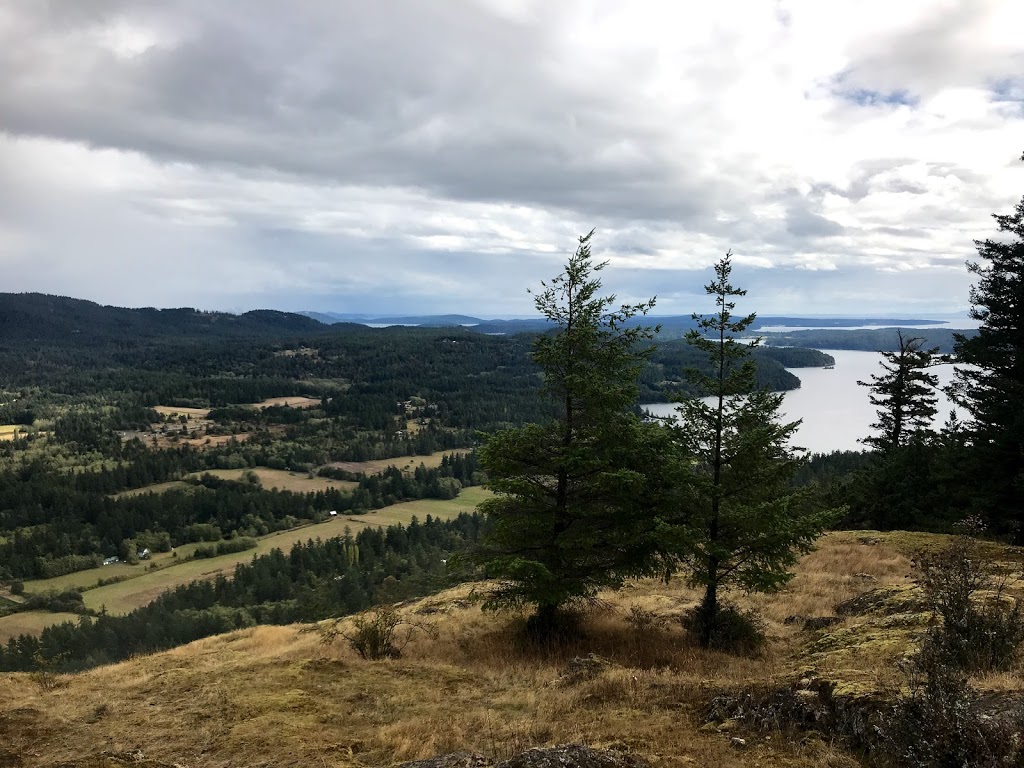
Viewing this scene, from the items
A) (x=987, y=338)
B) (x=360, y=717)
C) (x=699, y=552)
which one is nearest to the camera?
(x=360, y=717)

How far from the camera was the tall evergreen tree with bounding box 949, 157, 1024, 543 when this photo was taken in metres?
21.0

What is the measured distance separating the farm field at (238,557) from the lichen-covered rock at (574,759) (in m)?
65.1

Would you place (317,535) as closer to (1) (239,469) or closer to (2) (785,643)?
(1) (239,469)

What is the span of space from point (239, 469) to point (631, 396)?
15854 cm

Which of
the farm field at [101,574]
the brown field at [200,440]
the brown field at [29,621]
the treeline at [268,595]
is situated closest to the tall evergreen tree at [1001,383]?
the treeline at [268,595]

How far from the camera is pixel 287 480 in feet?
469

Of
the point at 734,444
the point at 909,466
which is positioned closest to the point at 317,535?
the point at 909,466

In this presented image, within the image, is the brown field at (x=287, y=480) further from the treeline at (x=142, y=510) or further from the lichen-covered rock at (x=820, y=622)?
the lichen-covered rock at (x=820, y=622)

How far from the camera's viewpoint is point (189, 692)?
10797 mm

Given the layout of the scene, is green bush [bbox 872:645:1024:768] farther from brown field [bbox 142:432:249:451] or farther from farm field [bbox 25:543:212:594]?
brown field [bbox 142:432:249:451]

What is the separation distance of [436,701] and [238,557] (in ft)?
338

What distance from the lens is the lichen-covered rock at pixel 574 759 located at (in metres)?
6.27

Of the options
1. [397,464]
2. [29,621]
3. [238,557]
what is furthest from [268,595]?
[397,464]

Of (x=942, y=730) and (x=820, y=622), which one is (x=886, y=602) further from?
(x=942, y=730)
